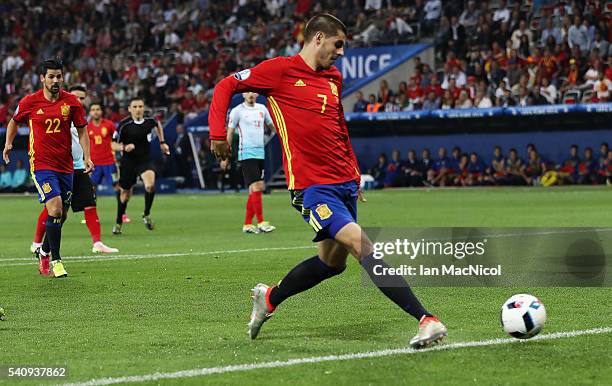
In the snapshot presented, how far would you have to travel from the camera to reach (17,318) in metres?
8.76

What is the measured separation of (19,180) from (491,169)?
15844mm

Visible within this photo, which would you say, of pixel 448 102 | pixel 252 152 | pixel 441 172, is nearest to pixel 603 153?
pixel 441 172

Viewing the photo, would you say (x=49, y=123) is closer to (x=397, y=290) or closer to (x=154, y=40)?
(x=397, y=290)

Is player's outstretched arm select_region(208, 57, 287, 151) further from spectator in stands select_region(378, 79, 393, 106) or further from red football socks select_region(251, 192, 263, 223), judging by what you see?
spectator in stands select_region(378, 79, 393, 106)

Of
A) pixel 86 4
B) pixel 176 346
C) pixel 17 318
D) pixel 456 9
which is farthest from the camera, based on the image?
pixel 86 4

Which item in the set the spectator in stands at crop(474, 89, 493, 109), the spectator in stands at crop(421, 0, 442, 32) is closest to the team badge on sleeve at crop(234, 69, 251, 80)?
the spectator in stands at crop(474, 89, 493, 109)

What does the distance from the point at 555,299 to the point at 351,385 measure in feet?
12.3

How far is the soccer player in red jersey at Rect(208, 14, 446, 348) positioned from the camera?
7.39 m

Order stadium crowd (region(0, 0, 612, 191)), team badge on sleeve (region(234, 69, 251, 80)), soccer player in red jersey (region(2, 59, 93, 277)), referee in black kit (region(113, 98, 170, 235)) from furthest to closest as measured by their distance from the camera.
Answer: stadium crowd (region(0, 0, 612, 191)) < referee in black kit (region(113, 98, 170, 235)) < soccer player in red jersey (region(2, 59, 93, 277)) < team badge on sleeve (region(234, 69, 251, 80))

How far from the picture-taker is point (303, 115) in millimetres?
7645

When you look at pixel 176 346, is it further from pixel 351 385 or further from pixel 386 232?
pixel 386 232

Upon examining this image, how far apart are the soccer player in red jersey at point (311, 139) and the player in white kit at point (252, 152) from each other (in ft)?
34.0

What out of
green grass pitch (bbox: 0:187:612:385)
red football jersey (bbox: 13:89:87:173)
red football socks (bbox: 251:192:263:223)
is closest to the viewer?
green grass pitch (bbox: 0:187:612:385)


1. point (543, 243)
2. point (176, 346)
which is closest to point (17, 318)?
point (176, 346)
